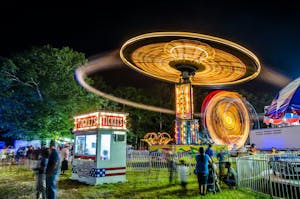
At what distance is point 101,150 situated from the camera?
13383 mm

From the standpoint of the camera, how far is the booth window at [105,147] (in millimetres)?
13435

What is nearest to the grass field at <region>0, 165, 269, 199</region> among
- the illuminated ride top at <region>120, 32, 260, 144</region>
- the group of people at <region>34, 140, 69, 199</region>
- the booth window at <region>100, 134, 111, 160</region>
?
the group of people at <region>34, 140, 69, 199</region>

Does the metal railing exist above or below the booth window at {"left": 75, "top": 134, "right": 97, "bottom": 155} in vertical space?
below

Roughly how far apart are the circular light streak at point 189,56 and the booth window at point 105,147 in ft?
30.5

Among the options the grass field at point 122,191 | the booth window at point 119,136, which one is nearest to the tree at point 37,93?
the grass field at point 122,191

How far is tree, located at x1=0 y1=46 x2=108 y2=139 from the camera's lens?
86.6 ft

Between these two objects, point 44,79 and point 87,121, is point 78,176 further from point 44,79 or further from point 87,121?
point 44,79

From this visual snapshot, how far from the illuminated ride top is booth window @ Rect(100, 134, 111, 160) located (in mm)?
9310

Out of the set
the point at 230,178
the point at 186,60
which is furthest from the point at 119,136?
the point at 186,60

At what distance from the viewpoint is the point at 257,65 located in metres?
23.5

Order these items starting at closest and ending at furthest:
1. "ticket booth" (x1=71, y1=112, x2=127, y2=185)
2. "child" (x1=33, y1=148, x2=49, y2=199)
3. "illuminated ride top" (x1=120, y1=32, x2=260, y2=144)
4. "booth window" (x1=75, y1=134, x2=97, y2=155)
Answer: "child" (x1=33, y1=148, x2=49, y2=199)
"ticket booth" (x1=71, y1=112, x2=127, y2=185)
"booth window" (x1=75, y1=134, x2=97, y2=155)
"illuminated ride top" (x1=120, y1=32, x2=260, y2=144)

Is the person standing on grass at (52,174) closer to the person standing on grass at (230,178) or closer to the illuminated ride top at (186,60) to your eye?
the person standing on grass at (230,178)

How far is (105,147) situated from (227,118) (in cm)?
1886

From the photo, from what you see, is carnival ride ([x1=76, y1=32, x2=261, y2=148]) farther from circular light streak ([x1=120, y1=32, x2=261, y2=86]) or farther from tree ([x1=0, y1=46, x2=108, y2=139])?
tree ([x1=0, y1=46, x2=108, y2=139])
